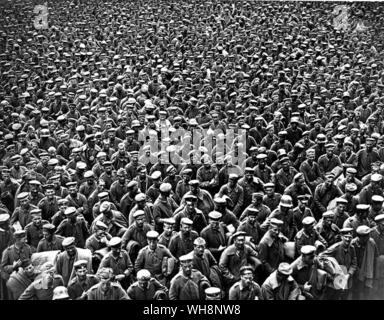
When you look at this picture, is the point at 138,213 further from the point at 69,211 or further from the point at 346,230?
the point at 346,230

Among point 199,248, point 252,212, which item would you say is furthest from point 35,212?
point 252,212

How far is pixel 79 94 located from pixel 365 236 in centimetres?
889

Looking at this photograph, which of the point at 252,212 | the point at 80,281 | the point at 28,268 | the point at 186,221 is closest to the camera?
the point at 80,281

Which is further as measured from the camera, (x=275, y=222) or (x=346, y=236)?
(x=275, y=222)

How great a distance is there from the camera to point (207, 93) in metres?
12.7

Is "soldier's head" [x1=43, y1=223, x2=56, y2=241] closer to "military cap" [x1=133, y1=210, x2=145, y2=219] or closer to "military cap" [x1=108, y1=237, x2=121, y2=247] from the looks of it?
"military cap" [x1=108, y1=237, x2=121, y2=247]

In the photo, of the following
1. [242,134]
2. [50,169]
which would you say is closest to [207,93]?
[242,134]

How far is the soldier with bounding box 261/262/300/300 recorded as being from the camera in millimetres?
5824

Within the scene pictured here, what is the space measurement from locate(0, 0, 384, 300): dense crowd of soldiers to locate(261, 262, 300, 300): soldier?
16 mm

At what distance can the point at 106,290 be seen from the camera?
5.72m

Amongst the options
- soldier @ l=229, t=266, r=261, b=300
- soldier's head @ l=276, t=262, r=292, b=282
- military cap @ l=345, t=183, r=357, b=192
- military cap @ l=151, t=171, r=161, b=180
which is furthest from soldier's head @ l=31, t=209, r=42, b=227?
military cap @ l=345, t=183, r=357, b=192

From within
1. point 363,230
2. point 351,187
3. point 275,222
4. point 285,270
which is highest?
point 351,187

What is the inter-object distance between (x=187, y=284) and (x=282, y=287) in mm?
1053

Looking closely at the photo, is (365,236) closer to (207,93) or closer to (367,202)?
(367,202)
